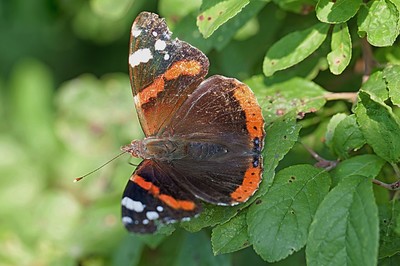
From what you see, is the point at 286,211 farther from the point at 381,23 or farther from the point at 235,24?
the point at 235,24

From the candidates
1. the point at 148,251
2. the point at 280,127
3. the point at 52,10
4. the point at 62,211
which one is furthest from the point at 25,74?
the point at 280,127

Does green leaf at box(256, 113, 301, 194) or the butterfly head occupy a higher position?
the butterfly head

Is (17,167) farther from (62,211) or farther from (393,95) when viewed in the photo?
(393,95)

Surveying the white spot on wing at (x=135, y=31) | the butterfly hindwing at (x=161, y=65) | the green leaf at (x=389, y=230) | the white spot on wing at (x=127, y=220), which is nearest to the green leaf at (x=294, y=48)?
the butterfly hindwing at (x=161, y=65)

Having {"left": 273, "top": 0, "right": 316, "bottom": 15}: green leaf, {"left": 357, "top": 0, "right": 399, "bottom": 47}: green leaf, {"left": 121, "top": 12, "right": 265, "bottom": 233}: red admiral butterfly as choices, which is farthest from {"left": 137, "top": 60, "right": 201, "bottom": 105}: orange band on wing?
{"left": 357, "top": 0, "right": 399, "bottom": 47}: green leaf

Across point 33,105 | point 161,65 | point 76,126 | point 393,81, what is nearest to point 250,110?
point 161,65

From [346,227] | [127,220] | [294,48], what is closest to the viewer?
[346,227]

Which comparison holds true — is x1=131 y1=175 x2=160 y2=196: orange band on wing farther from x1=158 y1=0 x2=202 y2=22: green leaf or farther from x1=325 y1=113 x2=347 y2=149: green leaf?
x1=158 y1=0 x2=202 y2=22: green leaf
